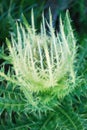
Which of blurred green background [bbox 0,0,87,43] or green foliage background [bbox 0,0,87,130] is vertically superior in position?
blurred green background [bbox 0,0,87,43]

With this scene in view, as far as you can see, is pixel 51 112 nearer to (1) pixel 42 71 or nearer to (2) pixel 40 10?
(1) pixel 42 71

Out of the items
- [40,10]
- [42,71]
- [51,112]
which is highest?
[40,10]

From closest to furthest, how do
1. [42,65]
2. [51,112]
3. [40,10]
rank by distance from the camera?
1. [42,65]
2. [51,112]
3. [40,10]

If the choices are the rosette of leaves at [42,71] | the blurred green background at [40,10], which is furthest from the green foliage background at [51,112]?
the blurred green background at [40,10]

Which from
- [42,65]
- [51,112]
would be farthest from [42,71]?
[51,112]

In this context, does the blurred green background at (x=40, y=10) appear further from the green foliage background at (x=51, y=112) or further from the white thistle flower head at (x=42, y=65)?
the white thistle flower head at (x=42, y=65)

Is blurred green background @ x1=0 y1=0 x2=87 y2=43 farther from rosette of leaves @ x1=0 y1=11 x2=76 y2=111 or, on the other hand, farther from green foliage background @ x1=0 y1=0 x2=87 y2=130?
rosette of leaves @ x1=0 y1=11 x2=76 y2=111

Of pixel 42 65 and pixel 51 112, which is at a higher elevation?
pixel 42 65

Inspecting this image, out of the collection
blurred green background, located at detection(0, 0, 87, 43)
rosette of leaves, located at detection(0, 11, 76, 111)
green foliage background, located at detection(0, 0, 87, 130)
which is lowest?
green foliage background, located at detection(0, 0, 87, 130)

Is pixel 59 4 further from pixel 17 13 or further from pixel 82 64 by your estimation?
pixel 82 64

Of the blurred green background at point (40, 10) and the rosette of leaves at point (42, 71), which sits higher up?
the blurred green background at point (40, 10)

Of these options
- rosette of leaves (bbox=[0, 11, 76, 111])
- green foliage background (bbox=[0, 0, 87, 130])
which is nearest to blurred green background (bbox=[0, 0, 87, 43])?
green foliage background (bbox=[0, 0, 87, 130])

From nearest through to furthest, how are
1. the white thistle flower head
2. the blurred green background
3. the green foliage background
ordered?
the white thistle flower head < the green foliage background < the blurred green background
